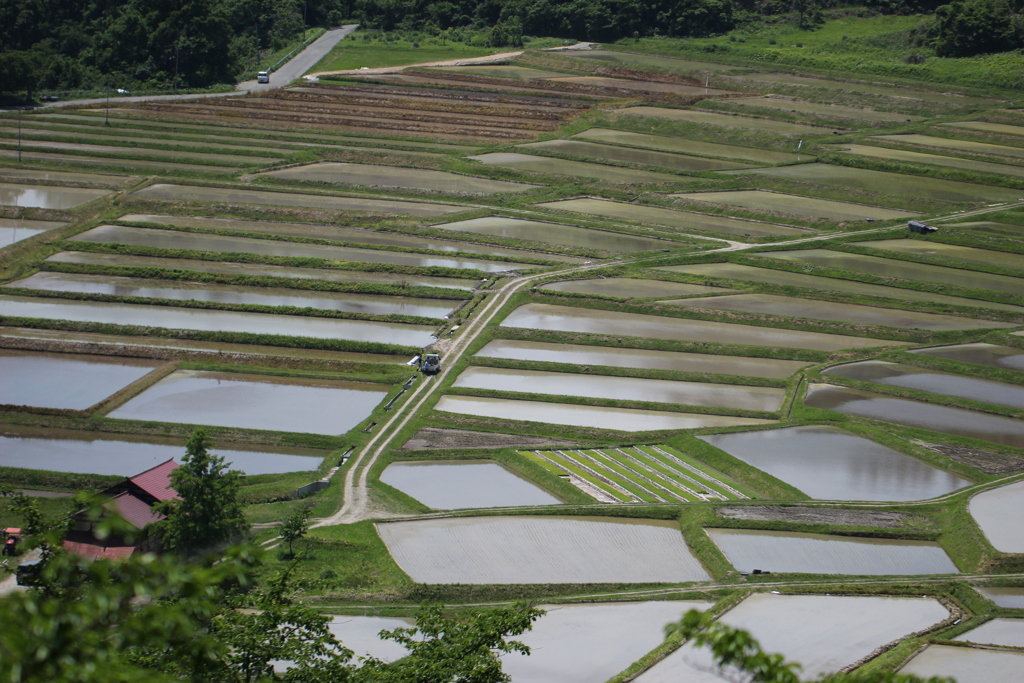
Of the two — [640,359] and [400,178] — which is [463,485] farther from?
[400,178]

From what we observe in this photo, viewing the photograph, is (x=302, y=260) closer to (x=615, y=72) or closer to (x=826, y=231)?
(x=826, y=231)

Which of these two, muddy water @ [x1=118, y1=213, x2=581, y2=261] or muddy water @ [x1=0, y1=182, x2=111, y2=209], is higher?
muddy water @ [x1=0, y1=182, x2=111, y2=209]

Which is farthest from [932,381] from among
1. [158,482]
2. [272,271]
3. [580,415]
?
[272,271]

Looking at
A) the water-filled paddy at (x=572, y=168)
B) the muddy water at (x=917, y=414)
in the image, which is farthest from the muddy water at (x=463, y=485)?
the water-filled paddy at (x=572, y=168)

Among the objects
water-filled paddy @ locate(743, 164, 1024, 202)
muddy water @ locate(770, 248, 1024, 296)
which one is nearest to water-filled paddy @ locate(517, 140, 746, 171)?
water-filled paddy @ locate(743, 164, 1024, 202)

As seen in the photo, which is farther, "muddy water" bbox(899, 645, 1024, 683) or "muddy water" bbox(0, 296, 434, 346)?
"muddy water" bbox(0, 296, 434, 346)

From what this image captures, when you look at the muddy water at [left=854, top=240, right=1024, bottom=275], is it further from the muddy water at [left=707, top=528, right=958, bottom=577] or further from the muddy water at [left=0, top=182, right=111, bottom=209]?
the muddy water at [left=0, top=182, right=111, bottom=209]
